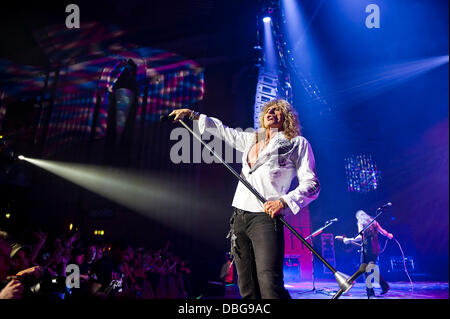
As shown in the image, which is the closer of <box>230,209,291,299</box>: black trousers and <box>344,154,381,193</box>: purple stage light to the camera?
<box>230,209,291,299</box>: black trousers

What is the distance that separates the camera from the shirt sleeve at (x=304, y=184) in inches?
61.9

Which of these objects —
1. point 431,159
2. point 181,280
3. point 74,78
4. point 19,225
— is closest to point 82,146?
point 74,78

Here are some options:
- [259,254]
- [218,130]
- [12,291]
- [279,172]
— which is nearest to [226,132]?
[218,130]

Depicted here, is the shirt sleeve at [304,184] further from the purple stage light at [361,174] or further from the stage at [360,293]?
the purple stage light at [361,174]

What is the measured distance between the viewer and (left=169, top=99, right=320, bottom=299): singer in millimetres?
1530

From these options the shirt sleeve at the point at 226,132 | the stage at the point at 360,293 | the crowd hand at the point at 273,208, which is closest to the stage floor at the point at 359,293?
the stage at the point at 360,293

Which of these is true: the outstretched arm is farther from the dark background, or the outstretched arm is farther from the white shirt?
the dark background

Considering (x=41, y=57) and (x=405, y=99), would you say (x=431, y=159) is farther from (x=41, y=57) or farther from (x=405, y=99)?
(x=41, y=57)

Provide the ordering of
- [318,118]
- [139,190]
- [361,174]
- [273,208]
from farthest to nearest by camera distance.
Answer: [361,174], [318,118], [139,190], [273,208]

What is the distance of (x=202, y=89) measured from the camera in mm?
6688

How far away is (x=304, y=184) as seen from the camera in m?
1.66

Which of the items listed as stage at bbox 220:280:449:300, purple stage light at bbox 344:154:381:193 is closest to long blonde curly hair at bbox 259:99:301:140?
stage at bbox 220:280:449:300

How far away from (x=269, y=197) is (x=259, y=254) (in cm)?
35

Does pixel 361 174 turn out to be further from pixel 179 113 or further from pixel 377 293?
pixel 179 113
